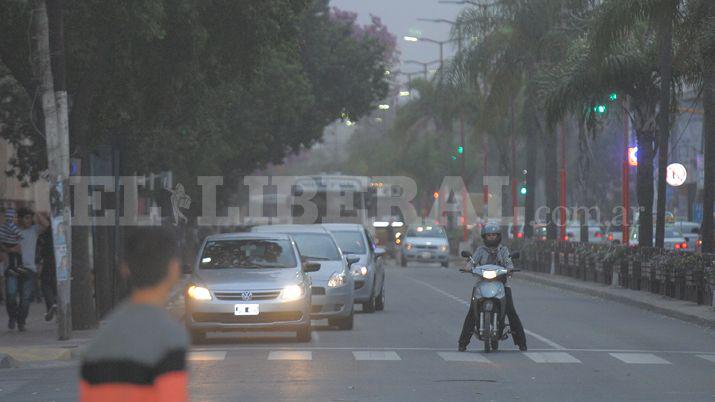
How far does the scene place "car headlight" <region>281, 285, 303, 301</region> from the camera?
65.7 ft

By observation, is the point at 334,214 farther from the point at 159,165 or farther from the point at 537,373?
the point at 537,373

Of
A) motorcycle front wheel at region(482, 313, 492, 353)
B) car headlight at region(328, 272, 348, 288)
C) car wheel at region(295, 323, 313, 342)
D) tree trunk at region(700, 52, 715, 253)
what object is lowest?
car wheel at region(295, 323, 313, 342)

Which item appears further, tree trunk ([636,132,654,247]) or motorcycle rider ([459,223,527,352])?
tree trunk ([636,132,654,247])

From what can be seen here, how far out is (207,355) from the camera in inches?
728

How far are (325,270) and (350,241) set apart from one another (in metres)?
5.38

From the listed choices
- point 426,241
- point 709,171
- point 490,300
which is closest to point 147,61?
point 490,300

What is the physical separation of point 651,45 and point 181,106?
557 inches

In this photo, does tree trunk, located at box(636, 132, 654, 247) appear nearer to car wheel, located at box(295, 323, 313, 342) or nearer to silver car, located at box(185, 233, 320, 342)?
silver car, located at box(185, 233, 320, 342)

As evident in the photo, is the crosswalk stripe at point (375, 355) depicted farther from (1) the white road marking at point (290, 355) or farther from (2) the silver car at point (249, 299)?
(2) the silver car at point (249, 299)

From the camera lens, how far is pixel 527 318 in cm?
2694

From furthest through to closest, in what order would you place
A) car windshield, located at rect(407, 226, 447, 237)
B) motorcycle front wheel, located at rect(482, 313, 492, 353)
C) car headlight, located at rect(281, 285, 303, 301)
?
car windshield, located at rect(407, 226, 447, 237)
car headlight, located at rect(281, 285, 303, 301)
motorcycle front wheel, located at rect(482, 313, 492, 353)

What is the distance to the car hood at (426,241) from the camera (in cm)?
6169

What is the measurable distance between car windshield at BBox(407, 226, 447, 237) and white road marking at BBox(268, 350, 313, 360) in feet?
143

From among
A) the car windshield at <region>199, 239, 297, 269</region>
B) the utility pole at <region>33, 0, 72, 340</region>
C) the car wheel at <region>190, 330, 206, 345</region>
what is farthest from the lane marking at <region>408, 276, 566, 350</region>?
the utility pole at <region>33, 0, 72, 340</region>
